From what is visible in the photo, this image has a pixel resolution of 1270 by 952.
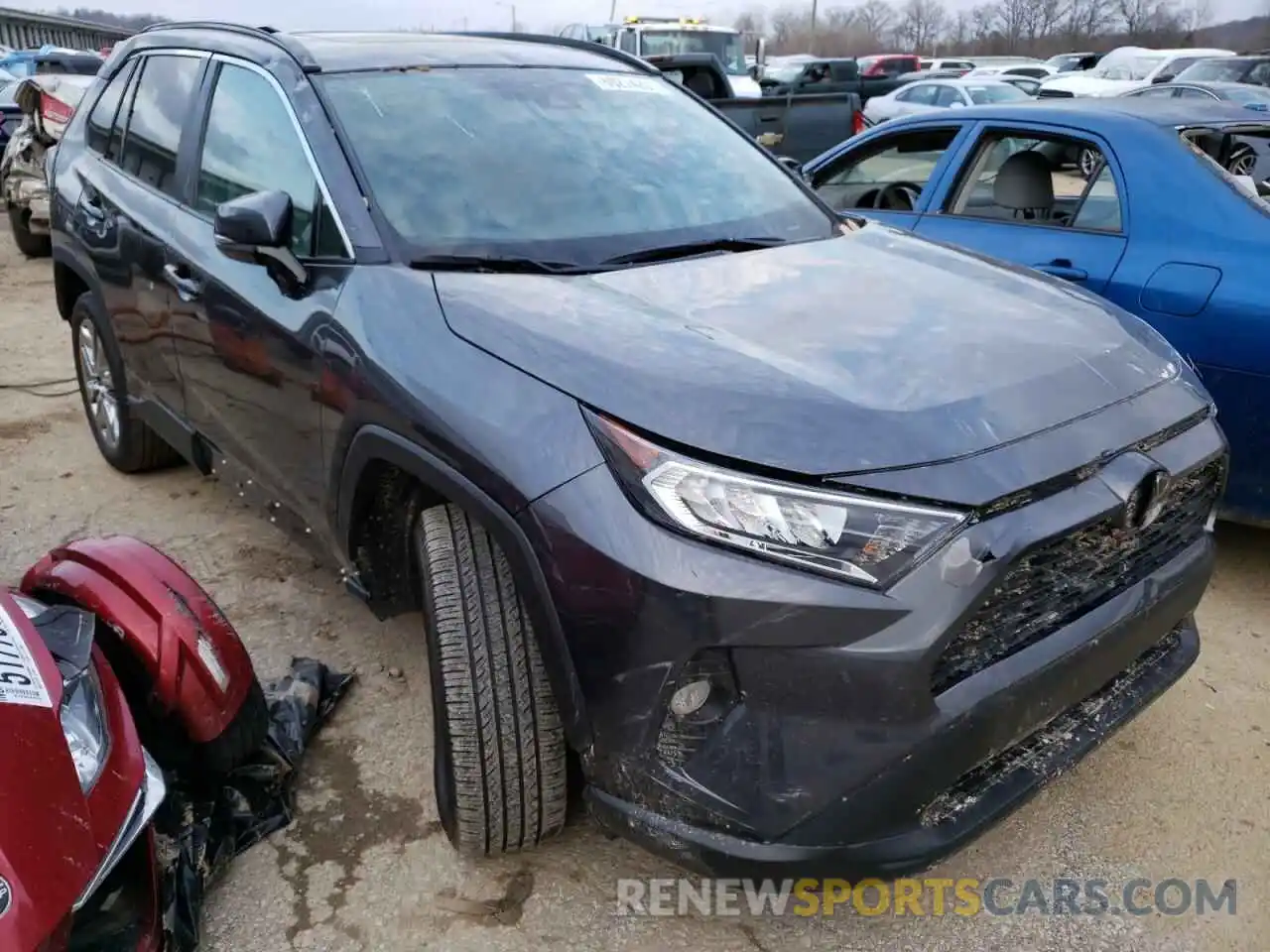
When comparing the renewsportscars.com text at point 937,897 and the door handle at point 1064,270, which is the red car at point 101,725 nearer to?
the renewsportscars.com text at point 937,897

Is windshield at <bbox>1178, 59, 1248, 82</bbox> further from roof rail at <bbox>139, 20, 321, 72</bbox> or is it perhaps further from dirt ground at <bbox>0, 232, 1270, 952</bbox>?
roof rail at <bbox>139, 20, 321, 72</bbox>

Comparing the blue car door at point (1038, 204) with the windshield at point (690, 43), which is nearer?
the blue car door at point (1038, 204)

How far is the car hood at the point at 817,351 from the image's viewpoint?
75.1 inches

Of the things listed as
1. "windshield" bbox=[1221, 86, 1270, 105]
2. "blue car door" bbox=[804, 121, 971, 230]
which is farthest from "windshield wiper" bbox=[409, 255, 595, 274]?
"windshield" bbox=[1221, 86, 1270, 105]

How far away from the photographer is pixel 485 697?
7.22ft

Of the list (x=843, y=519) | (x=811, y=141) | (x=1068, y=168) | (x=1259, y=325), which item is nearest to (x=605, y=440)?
(x=843, y=519)

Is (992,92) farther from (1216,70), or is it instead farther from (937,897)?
(937,897)

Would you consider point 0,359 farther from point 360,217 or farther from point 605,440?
point 605,440

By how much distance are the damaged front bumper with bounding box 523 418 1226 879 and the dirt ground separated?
45 centimetres

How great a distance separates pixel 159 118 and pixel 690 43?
14944mm

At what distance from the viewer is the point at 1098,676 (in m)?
2.12

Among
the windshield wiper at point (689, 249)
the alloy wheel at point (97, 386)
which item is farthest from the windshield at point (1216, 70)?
the alloy wheel at point (97, 386)

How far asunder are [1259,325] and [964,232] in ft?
4.41

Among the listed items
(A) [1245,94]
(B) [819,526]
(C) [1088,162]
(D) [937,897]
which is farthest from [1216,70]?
(B) [819,526]
